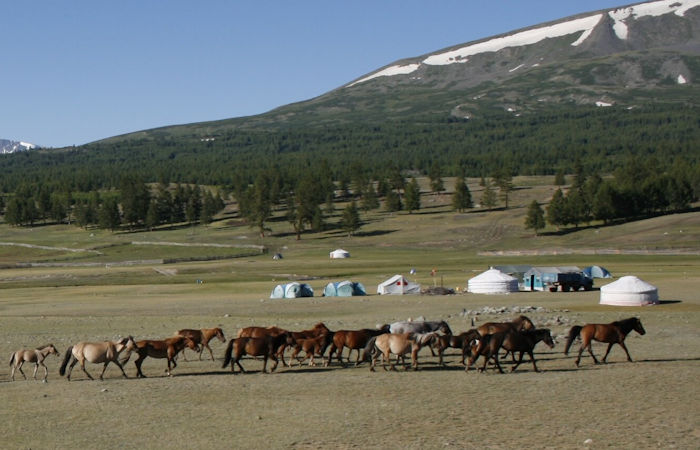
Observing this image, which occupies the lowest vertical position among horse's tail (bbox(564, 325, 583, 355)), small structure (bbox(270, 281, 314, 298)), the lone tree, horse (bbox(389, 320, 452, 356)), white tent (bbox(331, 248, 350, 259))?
white tent (bbox(331, 248, 350, 259))

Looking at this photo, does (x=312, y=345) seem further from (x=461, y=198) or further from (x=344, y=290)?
(x=461, y=198)

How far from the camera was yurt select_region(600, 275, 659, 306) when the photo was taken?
4944cm

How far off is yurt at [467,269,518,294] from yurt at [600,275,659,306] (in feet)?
43.3

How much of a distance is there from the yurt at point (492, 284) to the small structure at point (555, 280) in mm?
2929

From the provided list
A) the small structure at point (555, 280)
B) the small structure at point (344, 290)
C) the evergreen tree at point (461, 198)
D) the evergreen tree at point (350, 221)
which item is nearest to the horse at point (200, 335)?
the small structure at point (344, 290)

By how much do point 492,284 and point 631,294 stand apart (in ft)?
47.5

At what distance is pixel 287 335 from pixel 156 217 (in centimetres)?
16241

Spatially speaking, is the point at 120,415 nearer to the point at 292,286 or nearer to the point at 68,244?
the point at 292,286

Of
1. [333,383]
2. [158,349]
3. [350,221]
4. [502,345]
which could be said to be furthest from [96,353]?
[350,221]

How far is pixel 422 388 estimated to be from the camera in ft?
77.9

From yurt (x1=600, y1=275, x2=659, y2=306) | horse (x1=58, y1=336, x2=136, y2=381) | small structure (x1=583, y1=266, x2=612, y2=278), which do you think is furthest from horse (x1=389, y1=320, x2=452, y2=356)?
small structure (x1=583, y1=266, x2=612, y2=278)

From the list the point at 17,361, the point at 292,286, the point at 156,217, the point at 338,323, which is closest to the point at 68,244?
the point at 156,217

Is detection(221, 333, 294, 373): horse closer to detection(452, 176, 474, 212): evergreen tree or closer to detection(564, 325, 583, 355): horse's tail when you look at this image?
detection(564, 325, 583, 355): horse's tail

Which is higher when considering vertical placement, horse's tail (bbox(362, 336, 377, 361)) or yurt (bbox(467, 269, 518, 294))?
horse's tail (bbox(362, 336, 377, 361))
